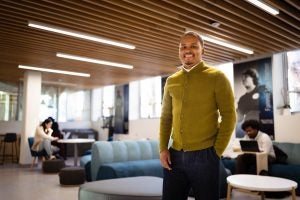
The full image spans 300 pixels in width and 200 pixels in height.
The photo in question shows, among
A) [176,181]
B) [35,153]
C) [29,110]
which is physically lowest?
[35,153]

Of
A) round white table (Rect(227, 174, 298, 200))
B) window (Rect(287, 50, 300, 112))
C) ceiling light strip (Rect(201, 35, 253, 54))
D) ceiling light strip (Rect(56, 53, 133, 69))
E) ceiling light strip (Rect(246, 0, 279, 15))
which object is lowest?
round white table (Rect(227, 174, 298, 200))

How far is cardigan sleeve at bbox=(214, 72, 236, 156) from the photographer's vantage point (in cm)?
153

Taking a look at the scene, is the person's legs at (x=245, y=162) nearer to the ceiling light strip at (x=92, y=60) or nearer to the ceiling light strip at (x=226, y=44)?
the ceiling light strip at (x=226, y=44)

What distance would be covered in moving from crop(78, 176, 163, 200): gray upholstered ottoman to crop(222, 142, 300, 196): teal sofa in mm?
2653

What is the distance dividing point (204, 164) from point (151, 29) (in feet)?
13.1

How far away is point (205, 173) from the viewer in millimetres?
1522

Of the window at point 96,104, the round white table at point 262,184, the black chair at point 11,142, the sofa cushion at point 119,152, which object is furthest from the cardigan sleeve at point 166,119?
the window at point 96,104

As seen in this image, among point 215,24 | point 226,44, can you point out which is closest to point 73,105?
point 226,44

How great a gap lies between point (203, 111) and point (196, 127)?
10 cm

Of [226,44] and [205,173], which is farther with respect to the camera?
[226,44]

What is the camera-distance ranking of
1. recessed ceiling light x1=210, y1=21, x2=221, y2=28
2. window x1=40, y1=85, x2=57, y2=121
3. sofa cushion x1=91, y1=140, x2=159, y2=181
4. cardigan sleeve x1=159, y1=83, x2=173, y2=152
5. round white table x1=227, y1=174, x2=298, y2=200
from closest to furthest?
1. cardigan sleeve x1=159, y1=83, x2=173, y2=152
2. round white table x1=227, y1=174, x2=298, y2=200
3. recessed ceiling light x1=210, y1=21, x2=221, y2=28
4. sofa cushion x1=91, y1=140, x2=159, y2=181
5. window x1=40, y1=85, x2=57, y2=121

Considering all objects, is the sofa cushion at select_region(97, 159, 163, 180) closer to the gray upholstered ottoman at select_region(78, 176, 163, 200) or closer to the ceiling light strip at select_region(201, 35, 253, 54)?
the gray upholstered ottoman at select_region(78, 176, 163, 200)

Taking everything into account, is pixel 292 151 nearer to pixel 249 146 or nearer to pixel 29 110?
pixel 249 146

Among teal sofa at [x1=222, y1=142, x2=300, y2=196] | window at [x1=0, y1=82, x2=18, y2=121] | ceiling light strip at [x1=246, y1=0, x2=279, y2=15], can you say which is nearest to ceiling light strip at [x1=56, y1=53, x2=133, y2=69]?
teal sofa at [x1=222, y1=142, x2=300, y2=196]
